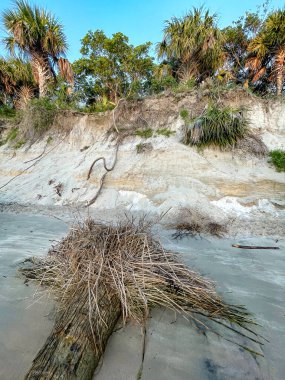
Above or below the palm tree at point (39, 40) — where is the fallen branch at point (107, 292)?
below

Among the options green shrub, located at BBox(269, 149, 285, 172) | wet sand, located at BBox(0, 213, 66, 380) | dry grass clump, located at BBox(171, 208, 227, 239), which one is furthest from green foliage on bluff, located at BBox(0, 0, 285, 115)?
wet sand, located at BBox(0, 213, 66, 380)

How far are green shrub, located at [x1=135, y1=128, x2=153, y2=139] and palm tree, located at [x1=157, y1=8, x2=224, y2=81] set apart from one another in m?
4.16

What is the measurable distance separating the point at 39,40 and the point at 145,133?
7.06 m

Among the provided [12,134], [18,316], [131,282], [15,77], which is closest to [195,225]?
[131,282]

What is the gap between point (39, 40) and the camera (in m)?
10.8

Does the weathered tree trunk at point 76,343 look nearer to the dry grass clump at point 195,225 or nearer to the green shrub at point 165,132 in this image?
the dry grass clump at point 195,225

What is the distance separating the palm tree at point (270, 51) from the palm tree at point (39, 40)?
9442 millimetres

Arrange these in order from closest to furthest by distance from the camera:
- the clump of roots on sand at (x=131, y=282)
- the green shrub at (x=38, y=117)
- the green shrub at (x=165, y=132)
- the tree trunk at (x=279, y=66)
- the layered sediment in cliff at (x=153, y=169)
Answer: the clump of roots on sand at (x=131, y=282) → the layered sediment in cliff at (x=153, y=169) → the green shrub at (x=165, y=132) → the green shrub at (x=38, y=117) → the tree trunk at (x=279, y=66)

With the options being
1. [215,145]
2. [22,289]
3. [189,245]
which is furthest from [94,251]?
[215,145]

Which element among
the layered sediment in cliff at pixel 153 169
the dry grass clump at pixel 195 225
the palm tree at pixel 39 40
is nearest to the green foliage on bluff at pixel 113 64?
the palm tree at pixel 39 40

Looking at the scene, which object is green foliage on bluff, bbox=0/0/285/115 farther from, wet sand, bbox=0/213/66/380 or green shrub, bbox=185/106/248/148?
wet sand, bbox=0/213/66/380

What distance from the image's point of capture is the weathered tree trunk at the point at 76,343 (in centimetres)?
134

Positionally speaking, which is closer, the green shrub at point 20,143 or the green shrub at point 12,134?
the green shrub at point 20,143

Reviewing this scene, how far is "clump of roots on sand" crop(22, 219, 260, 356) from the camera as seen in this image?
195cm
